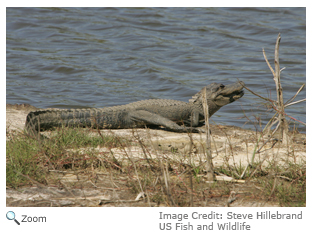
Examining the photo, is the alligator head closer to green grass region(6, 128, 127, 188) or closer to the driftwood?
the driftwood

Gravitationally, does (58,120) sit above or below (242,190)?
above

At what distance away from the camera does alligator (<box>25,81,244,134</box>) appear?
16.9 feet

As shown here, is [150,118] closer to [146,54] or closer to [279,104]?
[279,104]

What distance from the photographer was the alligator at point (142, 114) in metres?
5.16

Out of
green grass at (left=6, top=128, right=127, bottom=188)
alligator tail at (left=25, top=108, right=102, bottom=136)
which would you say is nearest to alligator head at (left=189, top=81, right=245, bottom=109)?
alligator tail at (left=25, top=108, right=102, bottom=136)

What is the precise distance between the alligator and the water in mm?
1103

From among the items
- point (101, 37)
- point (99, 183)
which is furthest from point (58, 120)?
point (101, 37)

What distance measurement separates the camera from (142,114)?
18.9ft

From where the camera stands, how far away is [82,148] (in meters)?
4.12

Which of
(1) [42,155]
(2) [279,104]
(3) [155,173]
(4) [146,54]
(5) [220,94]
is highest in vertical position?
(4) [146,54]

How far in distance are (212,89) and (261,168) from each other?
2682mm

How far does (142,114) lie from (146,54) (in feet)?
21.1

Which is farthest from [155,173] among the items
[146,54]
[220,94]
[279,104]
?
[146,54]
